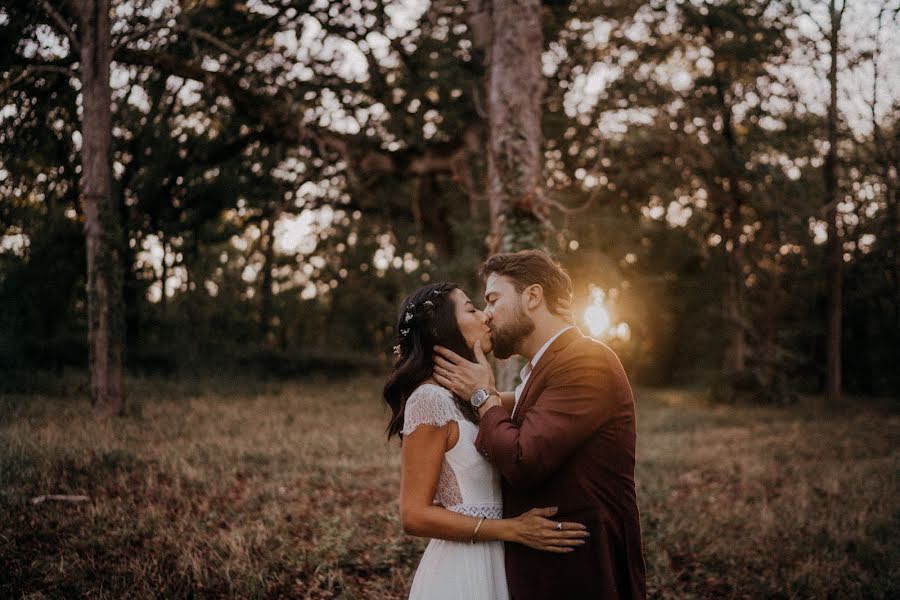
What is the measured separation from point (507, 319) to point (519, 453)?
0.77 m

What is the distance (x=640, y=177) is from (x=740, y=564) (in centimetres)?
1489

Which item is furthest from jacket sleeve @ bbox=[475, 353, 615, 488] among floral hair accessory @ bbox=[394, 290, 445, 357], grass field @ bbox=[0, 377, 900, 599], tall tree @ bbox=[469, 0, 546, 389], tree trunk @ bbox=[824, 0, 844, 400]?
tree trunk @ bbox=[824, 0, 844, 400]

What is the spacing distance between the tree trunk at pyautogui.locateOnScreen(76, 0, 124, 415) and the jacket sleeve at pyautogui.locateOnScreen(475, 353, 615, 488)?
9805mm

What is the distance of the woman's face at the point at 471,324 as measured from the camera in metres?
3.22

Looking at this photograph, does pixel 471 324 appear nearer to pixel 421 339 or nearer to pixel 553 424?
pixel 421 339

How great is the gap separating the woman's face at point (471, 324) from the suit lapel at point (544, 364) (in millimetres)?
320

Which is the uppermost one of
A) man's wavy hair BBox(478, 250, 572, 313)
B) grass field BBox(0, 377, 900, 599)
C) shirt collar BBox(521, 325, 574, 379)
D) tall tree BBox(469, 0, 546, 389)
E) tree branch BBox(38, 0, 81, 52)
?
tree branch BBox(38, 0, 81, 52)

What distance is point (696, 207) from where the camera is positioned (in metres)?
22.0

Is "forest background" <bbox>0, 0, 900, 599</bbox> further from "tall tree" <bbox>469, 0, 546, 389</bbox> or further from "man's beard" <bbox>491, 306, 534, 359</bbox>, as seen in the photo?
"man's beard" <bbox>491, 306, 534, 359</bbox>

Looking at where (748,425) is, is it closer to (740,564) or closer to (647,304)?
(740,564)

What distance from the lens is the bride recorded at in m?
2.83

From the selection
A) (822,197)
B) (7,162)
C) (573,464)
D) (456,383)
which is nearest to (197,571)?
(456,383)

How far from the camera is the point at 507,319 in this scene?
3211mm

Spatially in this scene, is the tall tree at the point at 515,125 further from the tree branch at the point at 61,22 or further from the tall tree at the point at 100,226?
the tall tree at the point at 100,226
